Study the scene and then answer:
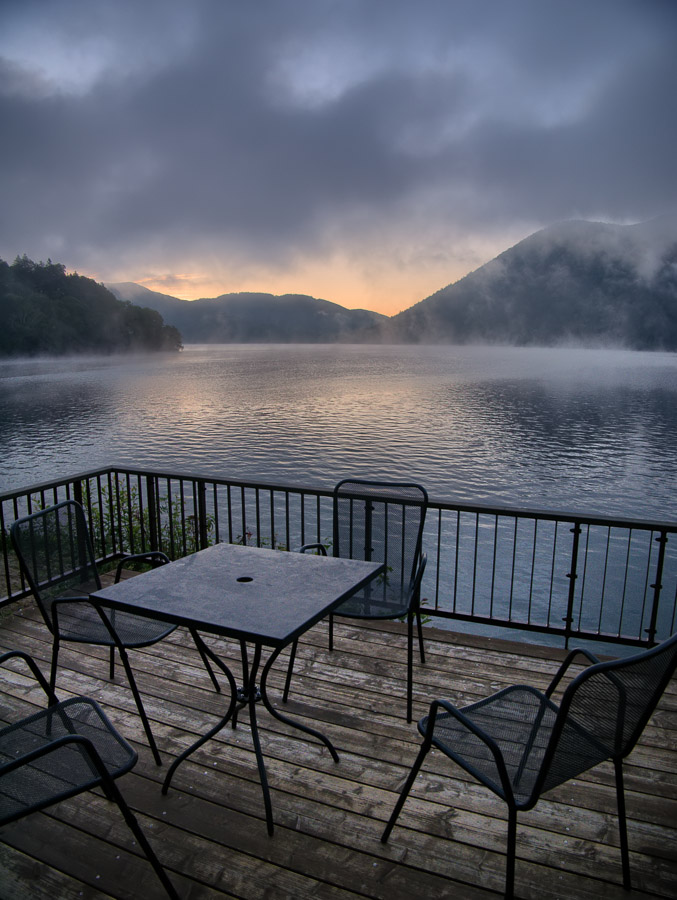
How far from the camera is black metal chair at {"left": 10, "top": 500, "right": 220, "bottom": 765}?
2594 millimetres

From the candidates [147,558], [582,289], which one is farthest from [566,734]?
[582,289]

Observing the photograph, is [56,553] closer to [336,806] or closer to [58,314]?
[336,806]

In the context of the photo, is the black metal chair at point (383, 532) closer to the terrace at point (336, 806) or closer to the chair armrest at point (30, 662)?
the terrace at point (336, 806)

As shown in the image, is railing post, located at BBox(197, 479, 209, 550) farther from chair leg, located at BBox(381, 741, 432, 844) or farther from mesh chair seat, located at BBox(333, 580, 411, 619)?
chair leg, located at BBox(381, 741, 432, 844)

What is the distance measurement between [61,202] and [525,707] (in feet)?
223

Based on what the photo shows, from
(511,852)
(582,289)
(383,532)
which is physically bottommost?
(511,852)

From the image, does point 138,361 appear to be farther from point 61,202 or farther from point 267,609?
point 267,609

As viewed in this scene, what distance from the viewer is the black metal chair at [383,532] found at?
306 centimetres

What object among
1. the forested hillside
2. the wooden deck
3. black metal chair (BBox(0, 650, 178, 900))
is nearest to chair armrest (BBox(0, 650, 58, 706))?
black metal chair (BBox(0, 650, 178, 900))

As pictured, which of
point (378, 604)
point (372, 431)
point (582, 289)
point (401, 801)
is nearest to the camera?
point (401, 801)

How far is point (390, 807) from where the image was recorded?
2154 mm

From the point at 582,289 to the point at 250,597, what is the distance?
114 m

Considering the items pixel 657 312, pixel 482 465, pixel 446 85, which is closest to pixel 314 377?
pixel 446 85

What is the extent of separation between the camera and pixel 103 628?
8.88 ft
